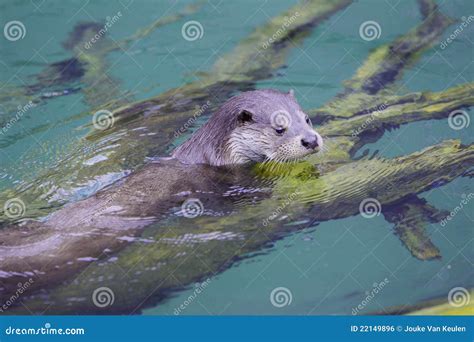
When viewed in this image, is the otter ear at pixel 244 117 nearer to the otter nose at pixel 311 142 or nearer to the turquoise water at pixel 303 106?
the otter nose at pixel 311 142

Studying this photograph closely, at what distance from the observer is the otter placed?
16.7 feet

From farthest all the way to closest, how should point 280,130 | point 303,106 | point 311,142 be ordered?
1. point 303,106
2. point 280,130
3. point 311,142

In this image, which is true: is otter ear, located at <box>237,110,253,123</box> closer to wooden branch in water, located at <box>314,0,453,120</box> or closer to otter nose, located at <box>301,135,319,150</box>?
otter nose, located at <box>301,135,319,150</box>

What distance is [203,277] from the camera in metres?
5.23

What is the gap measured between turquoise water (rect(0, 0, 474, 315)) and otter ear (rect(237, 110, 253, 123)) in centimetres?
93

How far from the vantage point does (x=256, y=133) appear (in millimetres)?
5949

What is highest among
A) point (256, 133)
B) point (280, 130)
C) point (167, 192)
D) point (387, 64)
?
point (387, 64)

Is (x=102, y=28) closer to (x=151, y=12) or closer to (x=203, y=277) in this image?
(x=151, y=12)

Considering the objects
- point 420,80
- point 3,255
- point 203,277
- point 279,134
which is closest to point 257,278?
point 203,277

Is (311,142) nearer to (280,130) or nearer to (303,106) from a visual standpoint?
(280,130)

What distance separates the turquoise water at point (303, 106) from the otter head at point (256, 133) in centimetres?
59

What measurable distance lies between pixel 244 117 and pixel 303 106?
1287 mm

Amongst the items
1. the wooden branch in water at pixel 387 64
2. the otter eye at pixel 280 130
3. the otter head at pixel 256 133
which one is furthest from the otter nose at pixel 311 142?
the wooden branch in water at pixel 387 64

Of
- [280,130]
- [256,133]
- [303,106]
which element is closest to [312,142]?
[280,130]
